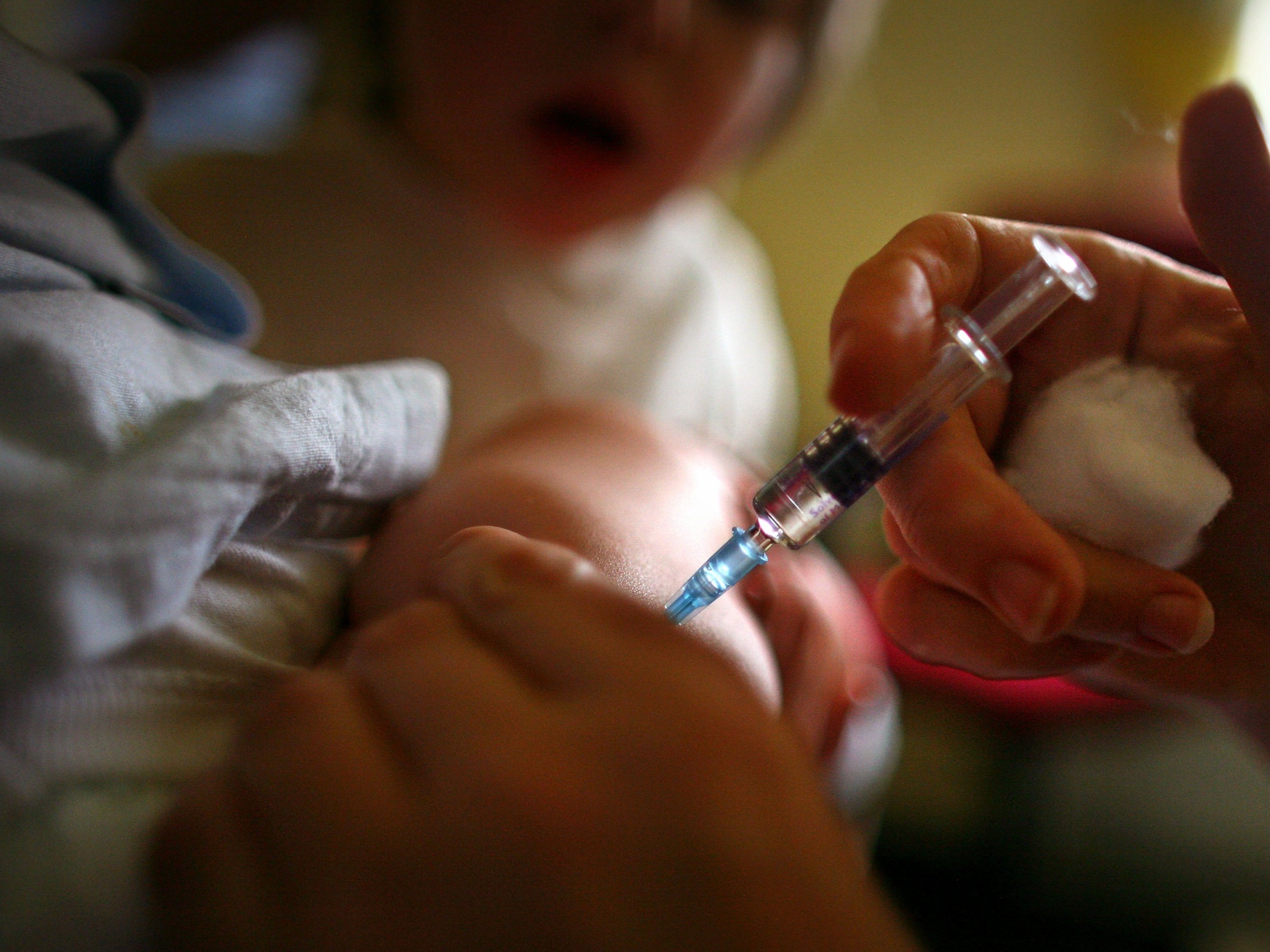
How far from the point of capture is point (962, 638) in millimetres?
386

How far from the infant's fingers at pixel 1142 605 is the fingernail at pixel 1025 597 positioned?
0.16 ft

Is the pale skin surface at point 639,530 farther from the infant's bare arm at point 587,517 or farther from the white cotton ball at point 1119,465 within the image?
the white cotton ball at point 1119,465

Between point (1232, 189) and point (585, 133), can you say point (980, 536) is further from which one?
point (585, 133)

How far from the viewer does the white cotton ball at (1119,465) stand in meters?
0.34

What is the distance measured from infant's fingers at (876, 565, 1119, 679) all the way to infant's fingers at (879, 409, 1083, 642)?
2 cm

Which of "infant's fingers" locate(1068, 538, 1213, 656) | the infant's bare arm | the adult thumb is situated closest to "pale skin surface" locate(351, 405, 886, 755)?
the infant's bare arm

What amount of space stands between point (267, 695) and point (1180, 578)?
14.8 inches

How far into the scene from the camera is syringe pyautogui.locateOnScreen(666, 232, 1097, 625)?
333 mm

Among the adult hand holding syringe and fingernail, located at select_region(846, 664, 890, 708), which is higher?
the adult hand holding syringe

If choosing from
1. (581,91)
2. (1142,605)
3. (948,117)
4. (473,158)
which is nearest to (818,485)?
(1142,605)

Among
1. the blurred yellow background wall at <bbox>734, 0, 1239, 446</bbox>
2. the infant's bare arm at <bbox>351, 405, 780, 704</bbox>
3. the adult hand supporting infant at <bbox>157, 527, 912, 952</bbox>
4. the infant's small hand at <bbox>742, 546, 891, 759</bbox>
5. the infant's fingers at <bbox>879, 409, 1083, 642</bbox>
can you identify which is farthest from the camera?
the blurred yellow background wall at <bbox>734, 0, 1239, 446</bbox>

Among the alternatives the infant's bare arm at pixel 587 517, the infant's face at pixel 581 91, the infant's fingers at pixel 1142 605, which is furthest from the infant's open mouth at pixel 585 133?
the infant's fingers at pixel 1142 605

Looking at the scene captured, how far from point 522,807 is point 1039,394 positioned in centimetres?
30

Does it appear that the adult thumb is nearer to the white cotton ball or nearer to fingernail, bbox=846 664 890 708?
the white cotton ball
